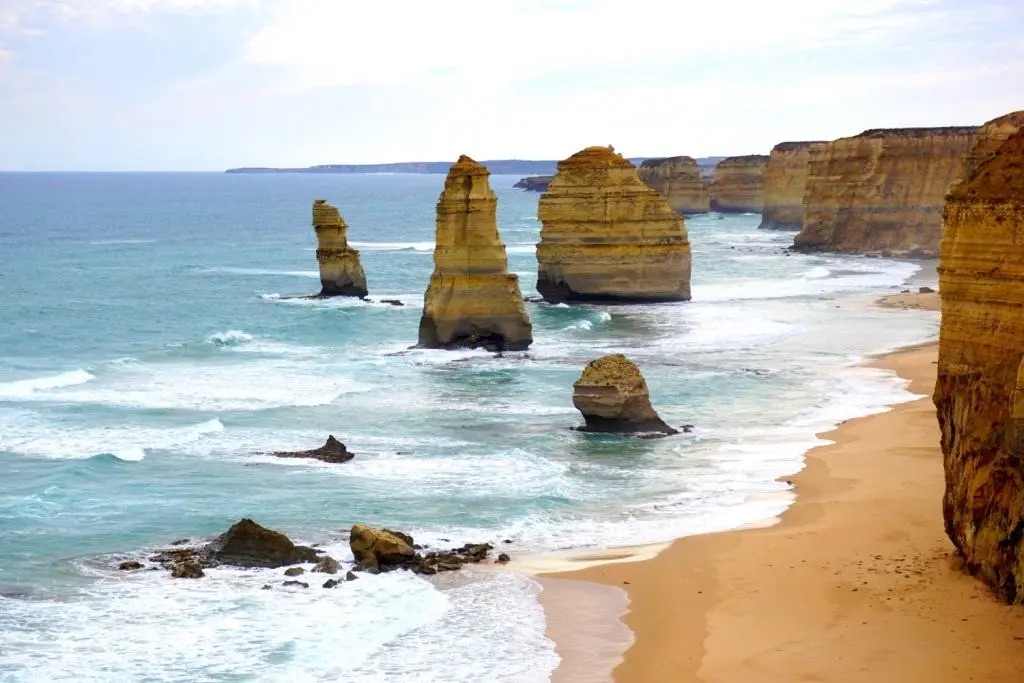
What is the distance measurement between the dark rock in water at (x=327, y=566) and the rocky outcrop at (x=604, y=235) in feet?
112

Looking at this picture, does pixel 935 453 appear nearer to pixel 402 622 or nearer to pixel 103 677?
pixel 402 622

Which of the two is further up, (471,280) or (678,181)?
(678,181)

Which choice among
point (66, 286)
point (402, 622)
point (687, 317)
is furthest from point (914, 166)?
point (402, 622)

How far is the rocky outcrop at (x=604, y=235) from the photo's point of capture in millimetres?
53469

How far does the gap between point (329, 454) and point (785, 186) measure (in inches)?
3470

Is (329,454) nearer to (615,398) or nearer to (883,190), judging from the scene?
(615,398)

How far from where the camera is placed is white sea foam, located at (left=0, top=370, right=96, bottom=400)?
35625 millimetres

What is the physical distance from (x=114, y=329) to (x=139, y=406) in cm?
1790

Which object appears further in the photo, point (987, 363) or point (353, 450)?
point (353, 450)

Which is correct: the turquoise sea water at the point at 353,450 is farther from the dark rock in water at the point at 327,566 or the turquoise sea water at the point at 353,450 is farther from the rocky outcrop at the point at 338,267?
the rocky outcrop at the point at 338,267

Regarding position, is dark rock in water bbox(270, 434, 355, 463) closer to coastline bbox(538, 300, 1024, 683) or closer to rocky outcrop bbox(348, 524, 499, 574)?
rocky outcrop bbox(348, 524, 499, 574)

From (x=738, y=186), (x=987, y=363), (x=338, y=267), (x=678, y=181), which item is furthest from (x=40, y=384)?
(x=738, y=186)

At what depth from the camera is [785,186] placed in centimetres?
11094

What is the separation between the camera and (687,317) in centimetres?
5178
